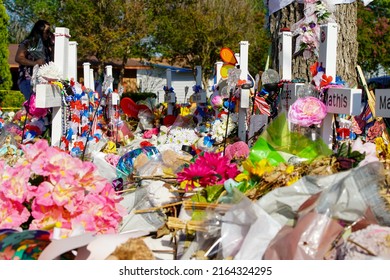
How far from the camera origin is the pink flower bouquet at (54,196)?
2.76 m

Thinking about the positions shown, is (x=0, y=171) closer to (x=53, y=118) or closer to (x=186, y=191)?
(x=186, y=191)

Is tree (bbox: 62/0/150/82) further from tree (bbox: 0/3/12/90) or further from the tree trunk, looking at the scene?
the tree trunk

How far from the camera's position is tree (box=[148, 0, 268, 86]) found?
1193 inches

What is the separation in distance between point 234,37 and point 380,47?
855cm

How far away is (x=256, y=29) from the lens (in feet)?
110

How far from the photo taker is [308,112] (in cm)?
448

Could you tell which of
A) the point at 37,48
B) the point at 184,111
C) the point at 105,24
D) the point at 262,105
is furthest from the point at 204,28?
the point at 262,105

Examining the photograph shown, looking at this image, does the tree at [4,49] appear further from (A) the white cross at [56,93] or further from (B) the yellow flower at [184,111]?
(A) the white cross at [56,93]

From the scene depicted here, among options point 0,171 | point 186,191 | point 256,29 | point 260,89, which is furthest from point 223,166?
point 256,29

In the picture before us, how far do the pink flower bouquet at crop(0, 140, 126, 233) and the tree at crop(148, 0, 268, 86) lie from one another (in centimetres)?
2664

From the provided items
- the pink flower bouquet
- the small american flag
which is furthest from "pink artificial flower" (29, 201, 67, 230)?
the small american flag

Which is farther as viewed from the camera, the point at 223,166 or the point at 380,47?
the point at 380,47

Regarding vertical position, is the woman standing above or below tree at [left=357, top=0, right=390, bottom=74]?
below

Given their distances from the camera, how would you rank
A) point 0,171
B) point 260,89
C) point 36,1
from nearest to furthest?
point 0,171, point 260,89, point 36,1
